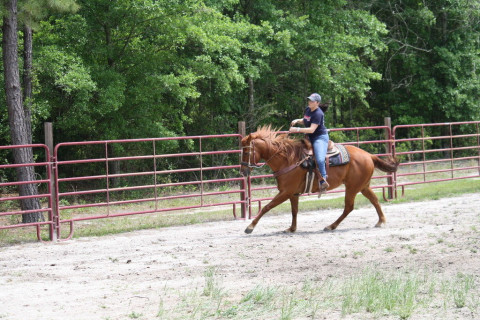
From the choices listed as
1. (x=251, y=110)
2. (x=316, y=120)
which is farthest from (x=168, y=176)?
(x=316, y=120)

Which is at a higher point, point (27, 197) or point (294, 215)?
point (27, 197)

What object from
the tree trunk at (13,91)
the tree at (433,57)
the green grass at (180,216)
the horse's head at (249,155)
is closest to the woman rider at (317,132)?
the horse's head at (249,155)

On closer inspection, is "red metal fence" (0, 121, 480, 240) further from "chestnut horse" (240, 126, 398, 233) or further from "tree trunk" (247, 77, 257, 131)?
"chestnut horse" (240, 126, 398, 233)

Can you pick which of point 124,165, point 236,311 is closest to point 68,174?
point 124,165

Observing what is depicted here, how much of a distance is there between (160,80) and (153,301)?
38.9 ft

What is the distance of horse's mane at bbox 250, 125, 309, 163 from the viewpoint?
11031 millimetres

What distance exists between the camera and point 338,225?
38.7 feet

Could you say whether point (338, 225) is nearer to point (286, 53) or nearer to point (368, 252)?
point (368, 252)

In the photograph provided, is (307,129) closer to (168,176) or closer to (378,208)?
(378,208)

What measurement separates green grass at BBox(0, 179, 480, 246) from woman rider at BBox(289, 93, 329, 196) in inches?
113

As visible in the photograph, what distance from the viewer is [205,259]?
895 cm

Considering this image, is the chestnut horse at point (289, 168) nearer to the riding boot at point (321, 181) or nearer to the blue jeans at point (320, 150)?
the riding boot at point (321, 181)

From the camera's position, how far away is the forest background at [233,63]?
17062 millimetres

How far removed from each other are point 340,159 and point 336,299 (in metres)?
5.05
